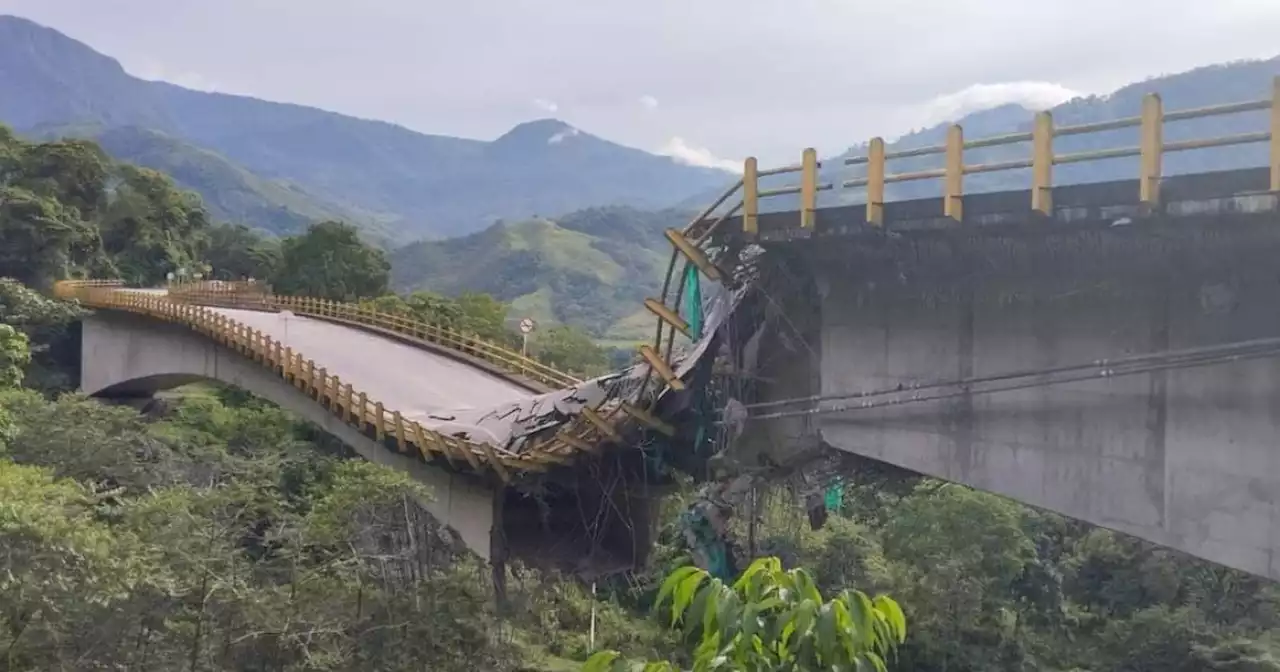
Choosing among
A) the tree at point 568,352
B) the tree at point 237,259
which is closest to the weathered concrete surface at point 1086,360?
the tree at point 568,352

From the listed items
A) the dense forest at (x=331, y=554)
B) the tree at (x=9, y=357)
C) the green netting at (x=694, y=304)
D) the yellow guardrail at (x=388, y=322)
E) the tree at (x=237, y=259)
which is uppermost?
the tree at (x=237, y=259)

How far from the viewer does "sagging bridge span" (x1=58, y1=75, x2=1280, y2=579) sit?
7863 mm

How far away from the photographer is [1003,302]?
9.47 metres

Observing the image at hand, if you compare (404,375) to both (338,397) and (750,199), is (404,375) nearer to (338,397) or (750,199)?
(338,397)

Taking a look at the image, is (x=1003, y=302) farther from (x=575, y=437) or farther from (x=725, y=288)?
(x=575, y=437)

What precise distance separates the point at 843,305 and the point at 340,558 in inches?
412

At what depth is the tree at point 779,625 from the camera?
414 cm

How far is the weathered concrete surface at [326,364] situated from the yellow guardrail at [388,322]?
2.33 ft

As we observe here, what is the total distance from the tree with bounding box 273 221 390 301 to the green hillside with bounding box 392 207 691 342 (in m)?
66.1

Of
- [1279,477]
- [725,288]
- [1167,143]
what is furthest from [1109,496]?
[725,288]

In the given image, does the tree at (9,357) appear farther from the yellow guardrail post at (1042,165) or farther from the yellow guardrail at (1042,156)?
the yellow guardrail post at (1042,165)

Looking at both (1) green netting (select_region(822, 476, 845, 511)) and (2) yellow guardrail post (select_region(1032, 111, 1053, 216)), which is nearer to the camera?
(2) yellow guardrail post (select_region(1032, 111, 1053, 216))

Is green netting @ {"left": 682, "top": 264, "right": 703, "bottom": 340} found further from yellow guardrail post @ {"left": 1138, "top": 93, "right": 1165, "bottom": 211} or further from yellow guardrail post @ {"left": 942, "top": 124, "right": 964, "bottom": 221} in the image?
yellow guardrail post @ {"left": 1138, "top": 93, "right": 1165, "bottom": 211}

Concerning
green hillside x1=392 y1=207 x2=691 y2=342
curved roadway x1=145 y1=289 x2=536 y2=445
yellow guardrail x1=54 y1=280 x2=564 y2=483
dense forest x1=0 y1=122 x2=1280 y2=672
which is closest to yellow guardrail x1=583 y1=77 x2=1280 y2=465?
dense forest x1=0 y1=122 x2=1280 y2=672
